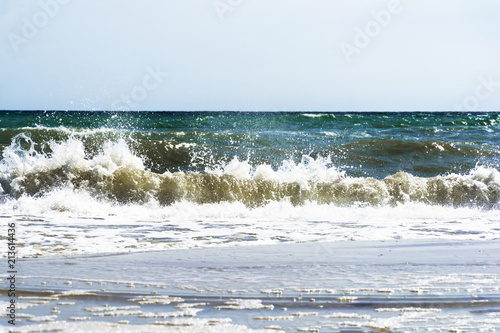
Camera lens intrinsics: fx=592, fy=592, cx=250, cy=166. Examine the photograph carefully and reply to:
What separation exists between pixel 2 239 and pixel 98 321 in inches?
137

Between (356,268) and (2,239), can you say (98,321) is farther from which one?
(2,239)

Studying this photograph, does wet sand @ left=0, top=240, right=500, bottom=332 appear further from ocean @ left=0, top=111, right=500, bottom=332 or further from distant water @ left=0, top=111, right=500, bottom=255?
distant water @ left=0, top=111, right=500, bottom=255

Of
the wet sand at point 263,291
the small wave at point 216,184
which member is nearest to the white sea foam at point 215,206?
the small wave at point 216,184

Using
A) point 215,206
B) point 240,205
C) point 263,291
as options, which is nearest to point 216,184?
point 215,206

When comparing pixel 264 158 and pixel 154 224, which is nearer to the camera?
pixel 154 224

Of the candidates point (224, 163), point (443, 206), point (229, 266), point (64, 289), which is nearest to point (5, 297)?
point (64, 289)

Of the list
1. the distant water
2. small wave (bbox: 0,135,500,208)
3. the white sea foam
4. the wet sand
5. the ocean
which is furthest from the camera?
small wave (bbox: 0,135,500,208)

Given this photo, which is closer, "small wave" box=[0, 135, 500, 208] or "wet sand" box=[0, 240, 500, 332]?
"wet sand" box=[0, 240, 500, 332]

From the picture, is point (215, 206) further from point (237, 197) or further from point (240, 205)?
point (237, 197)

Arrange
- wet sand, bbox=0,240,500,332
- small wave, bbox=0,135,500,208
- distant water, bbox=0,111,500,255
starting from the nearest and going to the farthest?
wet sand, bbox=0,240,500,332 → distant water, bbox=0,111,500,255 → small wave, bbox=0,135,500,208

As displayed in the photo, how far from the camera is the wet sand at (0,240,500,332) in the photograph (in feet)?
10.6

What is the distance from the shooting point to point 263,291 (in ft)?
12.9

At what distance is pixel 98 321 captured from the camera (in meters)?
3.22

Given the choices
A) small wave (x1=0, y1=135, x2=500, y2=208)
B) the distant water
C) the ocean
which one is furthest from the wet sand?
small wave (x1=0, y1=135, x2=500, y2=208)
